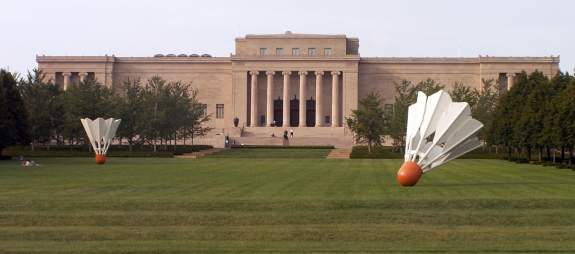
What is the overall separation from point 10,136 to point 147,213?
116 ft

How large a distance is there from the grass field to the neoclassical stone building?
215 feet

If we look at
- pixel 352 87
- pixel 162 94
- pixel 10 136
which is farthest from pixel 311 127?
pixel 10 136

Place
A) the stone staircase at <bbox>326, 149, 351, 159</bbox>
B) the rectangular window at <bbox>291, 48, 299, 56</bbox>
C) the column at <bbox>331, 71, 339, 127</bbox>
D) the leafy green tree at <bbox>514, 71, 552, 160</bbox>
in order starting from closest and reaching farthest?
the leafy green tree at <bbox>514, 71, 552, 160</bbox> → the stone staircase at <bbox>326, 149, 351, 159</bbox> → the column at <bbox>331, 71, 339, 127</bbox> → the rectangular window at <bbox>291, 48, 299, 56</bbox>

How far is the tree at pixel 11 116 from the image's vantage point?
51.2m

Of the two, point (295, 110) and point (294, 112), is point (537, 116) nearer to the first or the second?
point (295, 110)

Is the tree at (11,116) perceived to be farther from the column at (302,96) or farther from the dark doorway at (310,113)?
the dark doorway at (310,113)

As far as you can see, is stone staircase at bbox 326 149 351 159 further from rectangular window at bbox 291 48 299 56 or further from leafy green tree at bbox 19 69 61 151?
rectangular window at bbox 291 48 299 56

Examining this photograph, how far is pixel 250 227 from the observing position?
1789cm

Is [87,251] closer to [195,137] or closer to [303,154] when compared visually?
[303,154]

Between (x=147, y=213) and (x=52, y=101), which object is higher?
(x=52, y=101)

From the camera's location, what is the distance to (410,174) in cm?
2606

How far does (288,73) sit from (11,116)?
4448 centimetres

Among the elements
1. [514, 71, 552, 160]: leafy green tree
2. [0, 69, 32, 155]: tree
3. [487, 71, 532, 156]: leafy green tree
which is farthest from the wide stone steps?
[0, 69, 32, 155]: tree

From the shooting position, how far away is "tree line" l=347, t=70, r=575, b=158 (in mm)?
→ 44000
